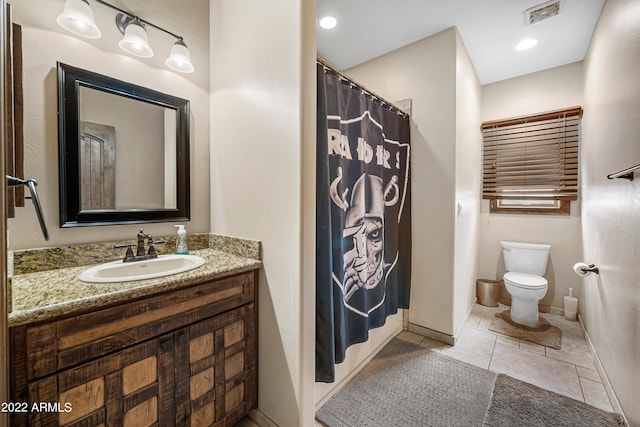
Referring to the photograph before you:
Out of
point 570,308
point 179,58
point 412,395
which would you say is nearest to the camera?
point 179,58

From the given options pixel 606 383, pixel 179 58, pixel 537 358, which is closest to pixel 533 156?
pixel 537 358

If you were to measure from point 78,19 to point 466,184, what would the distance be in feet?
9.76

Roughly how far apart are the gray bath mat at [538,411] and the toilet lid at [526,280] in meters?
1.04

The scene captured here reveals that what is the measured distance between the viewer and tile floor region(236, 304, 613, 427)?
1.71m

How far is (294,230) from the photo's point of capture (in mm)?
1237

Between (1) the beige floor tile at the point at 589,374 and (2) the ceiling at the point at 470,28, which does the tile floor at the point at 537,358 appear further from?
(2) the ceiling at the point at 470,28

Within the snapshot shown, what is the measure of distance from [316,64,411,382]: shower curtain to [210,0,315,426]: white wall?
17 cm

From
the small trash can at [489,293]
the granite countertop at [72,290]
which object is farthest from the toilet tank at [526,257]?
the granite countertop at [72,290]

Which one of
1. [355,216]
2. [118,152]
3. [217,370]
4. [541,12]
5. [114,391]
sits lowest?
[217,370]

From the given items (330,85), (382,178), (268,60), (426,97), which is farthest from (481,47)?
(268,60)

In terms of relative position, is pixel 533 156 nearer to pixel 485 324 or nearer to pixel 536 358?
pixel 485 324

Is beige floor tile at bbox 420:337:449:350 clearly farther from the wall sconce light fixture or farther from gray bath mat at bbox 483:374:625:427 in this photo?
the wall sconce light fixture

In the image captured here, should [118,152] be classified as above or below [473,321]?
above

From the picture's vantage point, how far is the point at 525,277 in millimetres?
2656
